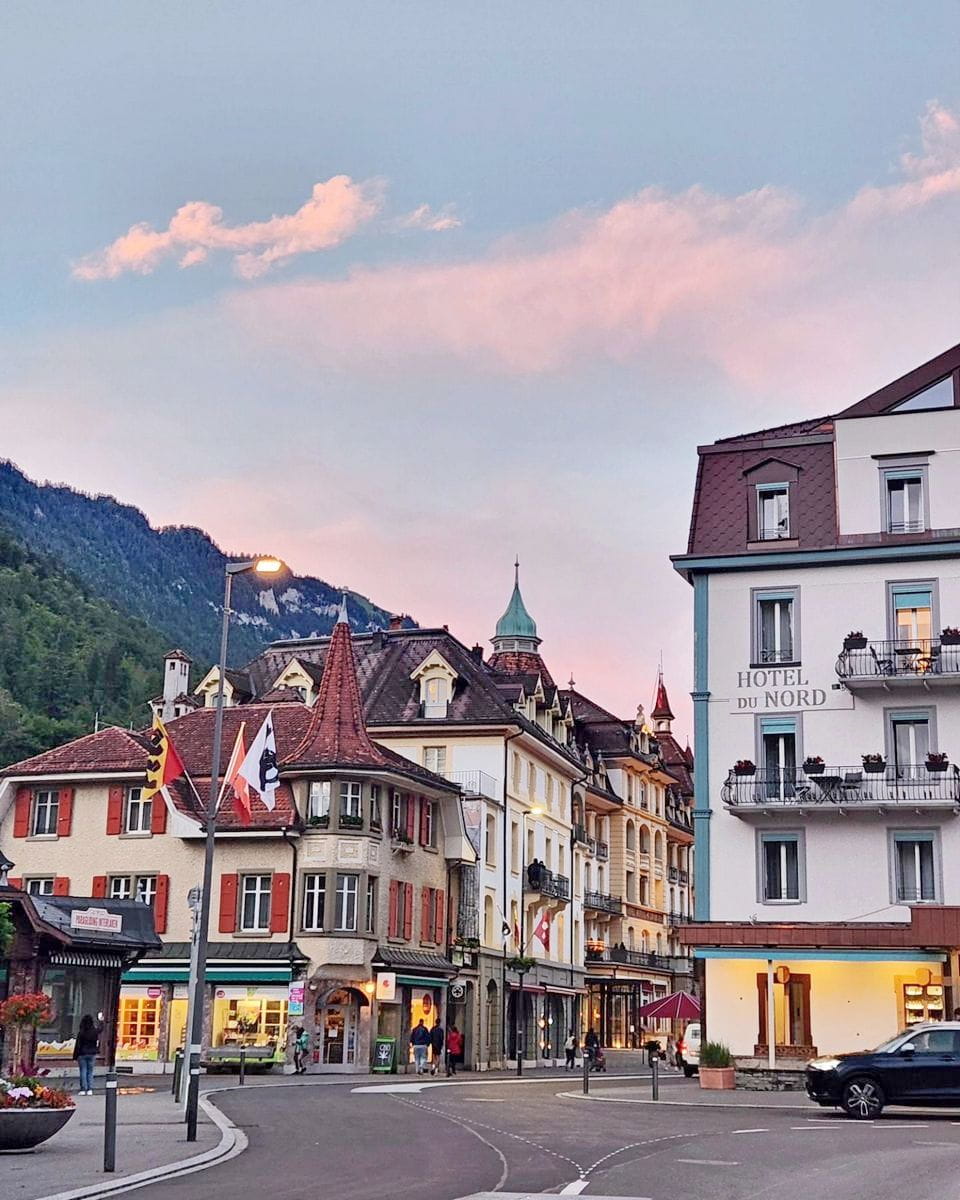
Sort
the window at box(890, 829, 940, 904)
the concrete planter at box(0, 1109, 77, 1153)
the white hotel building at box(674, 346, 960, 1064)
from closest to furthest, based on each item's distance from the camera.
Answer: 1. the concrete planter at box(0, 1109, 77, 1153)
2. the white hotel building at box(674, 346, 960, 1064)
3. the window at box(890, 829, 940, 904)

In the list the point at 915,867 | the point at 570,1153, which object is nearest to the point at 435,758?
the point at 915,867

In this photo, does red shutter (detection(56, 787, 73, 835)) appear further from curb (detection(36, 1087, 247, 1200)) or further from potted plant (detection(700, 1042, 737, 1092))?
curb (detection(36, 1087, 247, 1200))

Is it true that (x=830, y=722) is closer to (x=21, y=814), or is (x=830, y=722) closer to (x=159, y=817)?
(x=159, y=817)

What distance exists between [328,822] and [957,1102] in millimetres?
28112

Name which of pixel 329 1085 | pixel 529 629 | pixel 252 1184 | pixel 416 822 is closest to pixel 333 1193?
pixel 252 1184

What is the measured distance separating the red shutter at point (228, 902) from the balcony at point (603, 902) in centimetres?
2883

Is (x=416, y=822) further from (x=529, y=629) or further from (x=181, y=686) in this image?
(x=529, y=629)

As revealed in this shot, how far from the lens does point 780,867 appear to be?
1649 inches

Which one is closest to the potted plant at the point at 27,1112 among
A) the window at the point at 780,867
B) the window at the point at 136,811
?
the window at the point at 780,867

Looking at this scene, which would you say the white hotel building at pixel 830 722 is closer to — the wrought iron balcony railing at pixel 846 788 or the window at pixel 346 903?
the wrought iron balcony railing at pixel 846 788

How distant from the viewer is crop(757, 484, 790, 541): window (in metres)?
44.2

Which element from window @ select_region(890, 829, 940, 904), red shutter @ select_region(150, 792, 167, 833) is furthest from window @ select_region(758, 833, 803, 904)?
red shutter @ select_region(150, 792, 167, 833)

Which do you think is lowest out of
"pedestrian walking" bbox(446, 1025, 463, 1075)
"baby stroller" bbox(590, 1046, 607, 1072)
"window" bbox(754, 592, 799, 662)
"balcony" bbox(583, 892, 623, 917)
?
"baby stroller" bbox(590, 1046, 607, 1072)

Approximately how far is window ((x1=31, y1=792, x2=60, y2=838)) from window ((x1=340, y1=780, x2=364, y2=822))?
10685mm
